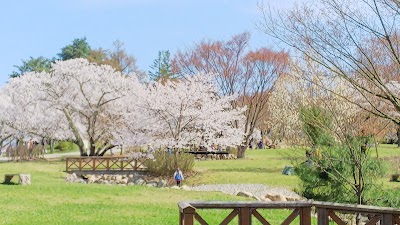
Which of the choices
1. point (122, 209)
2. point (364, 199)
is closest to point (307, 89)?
point (364, 199)

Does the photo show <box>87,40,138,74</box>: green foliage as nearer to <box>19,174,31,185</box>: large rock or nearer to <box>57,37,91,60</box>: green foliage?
<box>57,37,91,60</box>: green foliage

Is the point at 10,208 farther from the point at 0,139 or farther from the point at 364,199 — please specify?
the point at 0,139

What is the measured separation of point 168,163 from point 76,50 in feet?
121

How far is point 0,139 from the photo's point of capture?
45.3m

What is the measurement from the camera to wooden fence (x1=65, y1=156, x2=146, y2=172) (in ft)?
99.0

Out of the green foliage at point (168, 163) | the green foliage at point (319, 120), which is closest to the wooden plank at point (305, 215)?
the green foliage at point (319, 120)

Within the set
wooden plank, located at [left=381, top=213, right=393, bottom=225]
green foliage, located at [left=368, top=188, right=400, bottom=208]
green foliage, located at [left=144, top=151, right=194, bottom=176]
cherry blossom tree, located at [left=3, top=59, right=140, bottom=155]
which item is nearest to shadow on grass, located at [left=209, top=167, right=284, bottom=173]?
green foliage, located at [left=144, top=151, right=194, bottom=176]

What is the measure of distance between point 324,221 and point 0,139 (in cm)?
4067

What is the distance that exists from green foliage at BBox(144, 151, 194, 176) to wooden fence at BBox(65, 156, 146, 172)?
129 cm

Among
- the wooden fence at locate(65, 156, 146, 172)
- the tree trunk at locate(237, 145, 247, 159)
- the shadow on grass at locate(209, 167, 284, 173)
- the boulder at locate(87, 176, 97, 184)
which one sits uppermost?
the tree trunk at locate(237, 145, 247, 159)

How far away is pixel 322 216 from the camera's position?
28.4ft

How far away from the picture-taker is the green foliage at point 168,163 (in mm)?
28328

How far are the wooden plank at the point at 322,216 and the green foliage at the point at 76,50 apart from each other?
5501cm

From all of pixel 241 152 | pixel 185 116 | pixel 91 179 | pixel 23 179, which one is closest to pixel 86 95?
pixel 185 116
